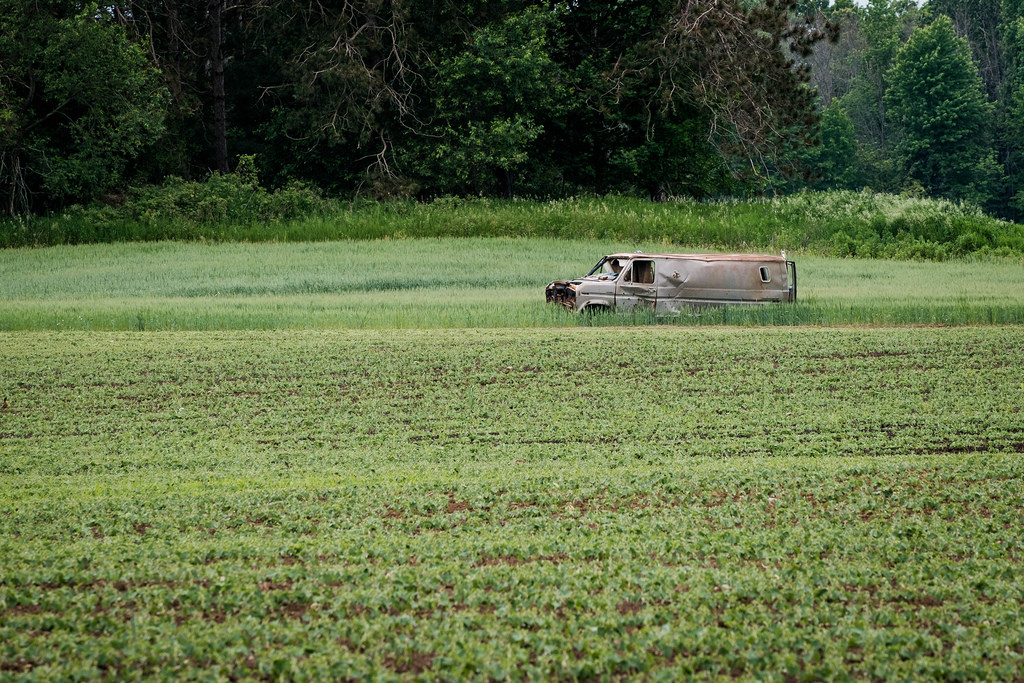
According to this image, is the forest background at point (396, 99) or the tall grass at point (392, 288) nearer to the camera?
the tall grass at point (392, 288)

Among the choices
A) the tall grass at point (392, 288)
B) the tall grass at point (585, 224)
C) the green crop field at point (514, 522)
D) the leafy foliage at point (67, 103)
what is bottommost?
the green crop field at point (514, 522)

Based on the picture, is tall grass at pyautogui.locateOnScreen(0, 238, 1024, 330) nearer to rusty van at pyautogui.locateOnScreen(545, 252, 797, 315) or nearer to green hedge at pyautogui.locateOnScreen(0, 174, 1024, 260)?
rusty van at pyautogui.locateOnScreen(545, 252, 797, 315)

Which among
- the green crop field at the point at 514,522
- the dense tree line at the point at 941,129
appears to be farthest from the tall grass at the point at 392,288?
the dense tree line at the point at 941,129

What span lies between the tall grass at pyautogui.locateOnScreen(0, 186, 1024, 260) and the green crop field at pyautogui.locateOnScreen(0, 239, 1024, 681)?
1552 cm

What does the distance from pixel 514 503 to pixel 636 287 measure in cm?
1428

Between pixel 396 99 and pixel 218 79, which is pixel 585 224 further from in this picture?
pixel 218 79

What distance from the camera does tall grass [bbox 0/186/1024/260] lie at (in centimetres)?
3688

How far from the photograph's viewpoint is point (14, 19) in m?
40.0

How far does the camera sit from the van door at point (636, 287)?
76.3 feet

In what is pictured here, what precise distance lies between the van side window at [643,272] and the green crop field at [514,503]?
147 centimetres

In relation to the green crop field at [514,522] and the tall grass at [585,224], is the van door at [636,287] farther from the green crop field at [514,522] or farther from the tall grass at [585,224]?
the tall grass at [585,224]

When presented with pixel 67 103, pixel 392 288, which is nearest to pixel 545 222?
pixel 392 288

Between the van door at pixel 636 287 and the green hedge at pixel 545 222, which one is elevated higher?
the green hedge at pixel 545 222

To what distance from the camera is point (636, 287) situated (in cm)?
2328
